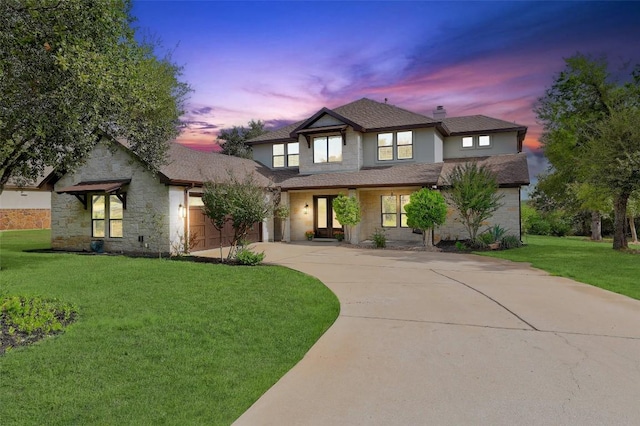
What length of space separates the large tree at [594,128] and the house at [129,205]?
15.2 meters

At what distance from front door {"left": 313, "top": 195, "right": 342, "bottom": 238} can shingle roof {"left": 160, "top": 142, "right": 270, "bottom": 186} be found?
3110 mm

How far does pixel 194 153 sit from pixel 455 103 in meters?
18.7

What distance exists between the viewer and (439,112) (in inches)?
983

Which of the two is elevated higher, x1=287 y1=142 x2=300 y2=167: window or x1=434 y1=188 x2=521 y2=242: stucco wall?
x1=287 y1=142 x2=300 y2=167: window

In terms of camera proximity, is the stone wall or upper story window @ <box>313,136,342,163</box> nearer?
upper story window @ <box>313,136,342,163</box>

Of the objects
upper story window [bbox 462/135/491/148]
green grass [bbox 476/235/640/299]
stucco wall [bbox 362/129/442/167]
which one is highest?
upper story window [bbox 462/135/491/148]

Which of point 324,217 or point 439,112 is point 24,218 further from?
point 439,112

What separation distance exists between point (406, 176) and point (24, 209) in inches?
1194

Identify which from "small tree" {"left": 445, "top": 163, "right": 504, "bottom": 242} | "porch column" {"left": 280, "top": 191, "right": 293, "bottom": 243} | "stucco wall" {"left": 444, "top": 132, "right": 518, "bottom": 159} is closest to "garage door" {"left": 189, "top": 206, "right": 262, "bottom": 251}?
"porch column" {"left": 280, "top": 191, "right": 293, "bottom": 243}

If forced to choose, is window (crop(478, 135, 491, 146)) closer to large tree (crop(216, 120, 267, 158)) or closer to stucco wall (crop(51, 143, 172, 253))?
stucco wall (crop(51, 143, 172, 253))

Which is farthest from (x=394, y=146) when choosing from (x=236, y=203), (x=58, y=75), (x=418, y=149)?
(x=58, y=75)

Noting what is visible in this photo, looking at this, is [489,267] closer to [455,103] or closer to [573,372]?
[573,372]

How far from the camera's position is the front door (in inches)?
802

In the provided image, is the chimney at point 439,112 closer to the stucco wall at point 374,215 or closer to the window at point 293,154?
the stucco wall at point 374,215
